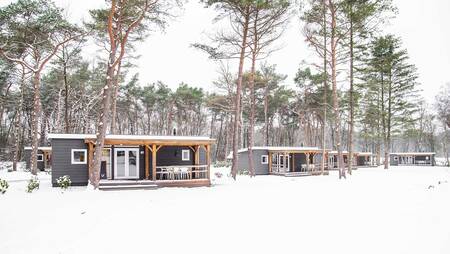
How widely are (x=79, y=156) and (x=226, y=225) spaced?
1053cm

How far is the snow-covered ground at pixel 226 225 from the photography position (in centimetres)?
572

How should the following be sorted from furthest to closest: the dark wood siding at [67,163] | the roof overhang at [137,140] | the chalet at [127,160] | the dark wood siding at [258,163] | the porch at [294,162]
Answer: the porch at [294,162]
the dark wood siding at [258,163]
the dark wood siding at [67,163]
the chalet at [127,160]
the roof overhang at [137,140]

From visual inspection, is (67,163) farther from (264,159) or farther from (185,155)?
(264,159)

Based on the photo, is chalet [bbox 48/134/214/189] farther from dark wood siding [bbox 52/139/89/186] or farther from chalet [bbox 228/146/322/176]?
chalet [bbox 228/146/322/176]

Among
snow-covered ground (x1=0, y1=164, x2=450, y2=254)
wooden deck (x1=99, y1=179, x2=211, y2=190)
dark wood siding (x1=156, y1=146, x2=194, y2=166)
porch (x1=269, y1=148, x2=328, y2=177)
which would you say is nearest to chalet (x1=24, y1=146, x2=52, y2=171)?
dark wood siding (x1=156, y1=146, x2=194, y2=166)

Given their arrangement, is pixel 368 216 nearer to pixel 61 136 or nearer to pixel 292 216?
pixel 292 216

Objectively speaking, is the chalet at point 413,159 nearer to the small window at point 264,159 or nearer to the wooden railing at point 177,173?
the small window at point 264,159

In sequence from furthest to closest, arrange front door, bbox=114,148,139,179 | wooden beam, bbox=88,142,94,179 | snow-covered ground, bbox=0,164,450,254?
front door, bbox=114,148,139,179 → wooden beam, bbox=88,142,94,179 → snow-covered ground, bbox=0,164,450,254

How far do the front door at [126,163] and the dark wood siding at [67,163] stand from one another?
1.44m

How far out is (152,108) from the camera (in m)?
41.6

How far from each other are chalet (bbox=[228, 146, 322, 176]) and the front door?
35.2 feet

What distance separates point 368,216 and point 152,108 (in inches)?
1449

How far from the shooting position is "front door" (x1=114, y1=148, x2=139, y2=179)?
50.5ft

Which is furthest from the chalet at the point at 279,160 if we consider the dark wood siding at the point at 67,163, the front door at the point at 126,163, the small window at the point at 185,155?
the dark wood siding at the point at 67,163
